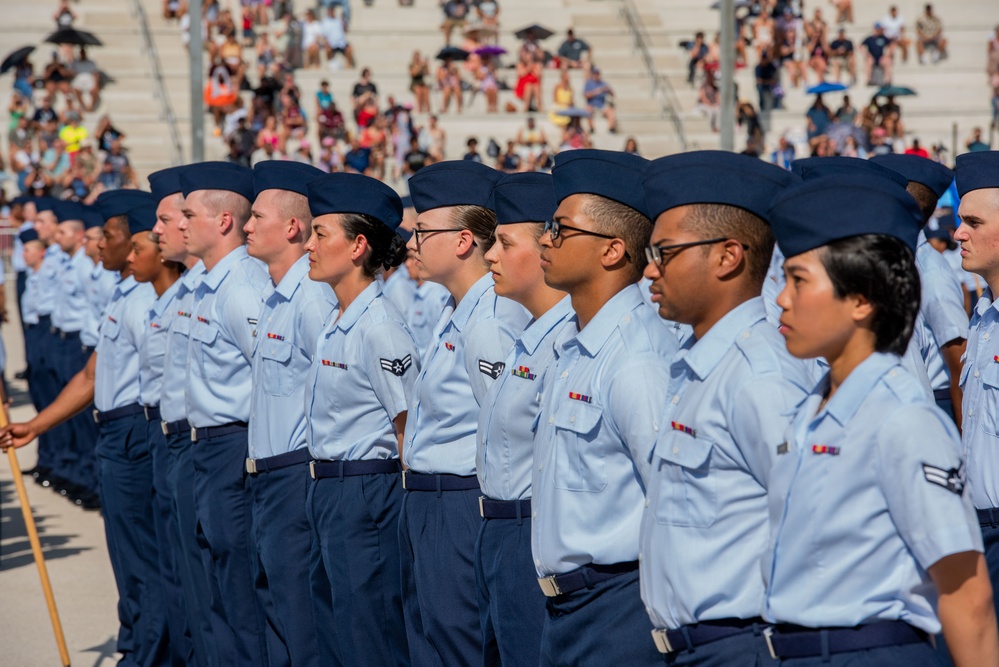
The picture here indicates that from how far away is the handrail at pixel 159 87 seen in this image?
1168 inches

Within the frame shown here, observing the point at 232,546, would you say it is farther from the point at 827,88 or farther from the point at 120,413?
the point at 827,88

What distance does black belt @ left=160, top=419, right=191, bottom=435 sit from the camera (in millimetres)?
6852

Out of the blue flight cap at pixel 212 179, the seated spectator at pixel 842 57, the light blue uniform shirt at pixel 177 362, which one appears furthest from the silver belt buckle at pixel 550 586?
the seated spectator at pixel 842 57

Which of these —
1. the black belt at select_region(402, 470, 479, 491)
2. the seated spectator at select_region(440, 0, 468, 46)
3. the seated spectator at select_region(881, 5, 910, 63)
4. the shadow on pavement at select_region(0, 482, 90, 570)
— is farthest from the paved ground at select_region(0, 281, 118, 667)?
the seated spectator at select_region(881, 5, 910, 63)

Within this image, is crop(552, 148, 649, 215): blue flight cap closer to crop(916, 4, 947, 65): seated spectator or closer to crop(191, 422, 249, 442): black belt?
crop(191, 422, 249, 442): black belt

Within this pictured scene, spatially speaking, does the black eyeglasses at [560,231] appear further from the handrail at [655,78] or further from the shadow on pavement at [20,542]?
the handrail at [655,78]

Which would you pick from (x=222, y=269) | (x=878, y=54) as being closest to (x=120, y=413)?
(x=222, y=269)

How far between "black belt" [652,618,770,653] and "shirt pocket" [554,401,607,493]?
1.91 feet

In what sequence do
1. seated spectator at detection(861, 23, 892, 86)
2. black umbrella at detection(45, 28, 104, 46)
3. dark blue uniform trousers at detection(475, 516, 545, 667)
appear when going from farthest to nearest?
seated spectator at detection(861, 23, 892, 86), black umbrella at detection(45, 28, 104, 46), dark blue uniform trousers at detection(475, 516, 545, 667)

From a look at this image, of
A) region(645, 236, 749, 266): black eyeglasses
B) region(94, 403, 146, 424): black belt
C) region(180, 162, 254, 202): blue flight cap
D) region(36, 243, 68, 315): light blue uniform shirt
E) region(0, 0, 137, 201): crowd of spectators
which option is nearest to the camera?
region(645, 236, 749, 266): black eyeglasses

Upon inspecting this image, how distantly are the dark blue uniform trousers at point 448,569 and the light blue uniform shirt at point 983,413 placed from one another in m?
1.73

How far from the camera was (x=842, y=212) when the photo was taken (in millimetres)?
3076

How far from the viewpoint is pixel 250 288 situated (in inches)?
265

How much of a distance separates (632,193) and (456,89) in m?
27.0
